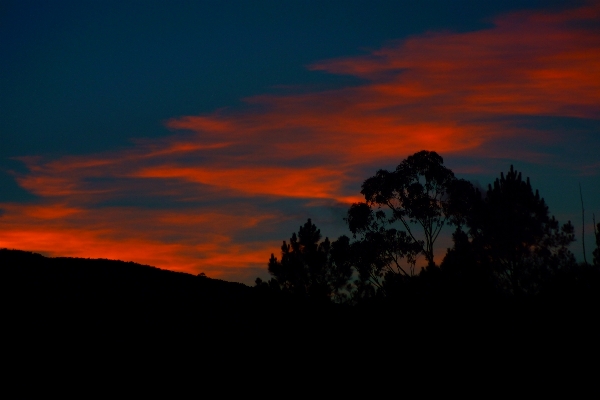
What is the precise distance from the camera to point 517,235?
68125 millimetres

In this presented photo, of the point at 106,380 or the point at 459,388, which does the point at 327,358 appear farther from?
the point at 106,380

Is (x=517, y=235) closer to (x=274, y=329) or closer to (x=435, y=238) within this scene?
(x=435, y=238)

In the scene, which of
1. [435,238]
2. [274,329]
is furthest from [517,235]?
[274,329]

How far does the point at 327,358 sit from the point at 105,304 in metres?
12.2

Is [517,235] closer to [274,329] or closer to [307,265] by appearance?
[307,265]

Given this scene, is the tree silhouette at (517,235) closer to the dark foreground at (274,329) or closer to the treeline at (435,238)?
the treeline at (435,238)

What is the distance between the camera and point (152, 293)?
3453 centimetres

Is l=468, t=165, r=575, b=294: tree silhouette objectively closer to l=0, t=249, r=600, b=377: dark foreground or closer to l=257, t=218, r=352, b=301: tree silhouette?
l=257, t=218, r=352, b=301: tree silhouette

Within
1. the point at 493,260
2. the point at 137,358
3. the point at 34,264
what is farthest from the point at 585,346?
the point at 493,260

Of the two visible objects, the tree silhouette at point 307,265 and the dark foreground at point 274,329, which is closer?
the dark foreground at point 274,329

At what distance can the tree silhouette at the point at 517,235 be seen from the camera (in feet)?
219

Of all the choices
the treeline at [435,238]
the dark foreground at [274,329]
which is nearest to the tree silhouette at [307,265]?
the treeline at [435,238]

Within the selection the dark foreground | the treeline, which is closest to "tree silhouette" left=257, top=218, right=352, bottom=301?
the treeline

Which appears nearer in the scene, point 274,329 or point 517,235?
point 274,329
